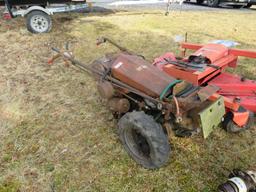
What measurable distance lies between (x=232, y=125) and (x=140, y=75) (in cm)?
141

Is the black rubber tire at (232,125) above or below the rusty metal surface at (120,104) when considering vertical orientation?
below

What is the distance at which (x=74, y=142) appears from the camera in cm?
343

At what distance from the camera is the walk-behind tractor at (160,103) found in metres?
2.60

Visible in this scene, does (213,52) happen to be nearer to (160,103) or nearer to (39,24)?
(160,103)

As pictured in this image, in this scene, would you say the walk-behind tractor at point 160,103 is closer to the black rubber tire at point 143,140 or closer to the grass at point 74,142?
the black rubber tire at point 143,140

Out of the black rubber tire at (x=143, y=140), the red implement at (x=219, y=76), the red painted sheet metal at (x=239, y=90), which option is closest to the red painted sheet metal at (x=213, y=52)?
the red implement at (x=219, y=76)

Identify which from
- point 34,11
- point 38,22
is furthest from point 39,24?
point 34,11

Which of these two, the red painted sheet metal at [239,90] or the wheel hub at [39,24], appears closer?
the red painted sheet metal at [239,90]

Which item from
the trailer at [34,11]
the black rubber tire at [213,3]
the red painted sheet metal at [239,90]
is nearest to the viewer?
the red painted sheet metal at [239,90]

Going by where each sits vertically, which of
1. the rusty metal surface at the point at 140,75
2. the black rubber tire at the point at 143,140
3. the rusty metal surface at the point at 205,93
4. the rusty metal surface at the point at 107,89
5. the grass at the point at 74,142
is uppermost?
the rusty metal surface at the point at 140,75

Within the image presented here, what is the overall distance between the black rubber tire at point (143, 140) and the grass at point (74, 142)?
0.15 meters

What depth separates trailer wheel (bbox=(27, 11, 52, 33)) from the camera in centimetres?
688

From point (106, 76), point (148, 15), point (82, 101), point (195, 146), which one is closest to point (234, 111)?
point (195, 146)

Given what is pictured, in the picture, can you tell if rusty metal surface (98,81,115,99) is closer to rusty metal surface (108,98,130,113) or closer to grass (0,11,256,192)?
rusty metal surface (108,98,130,113)
